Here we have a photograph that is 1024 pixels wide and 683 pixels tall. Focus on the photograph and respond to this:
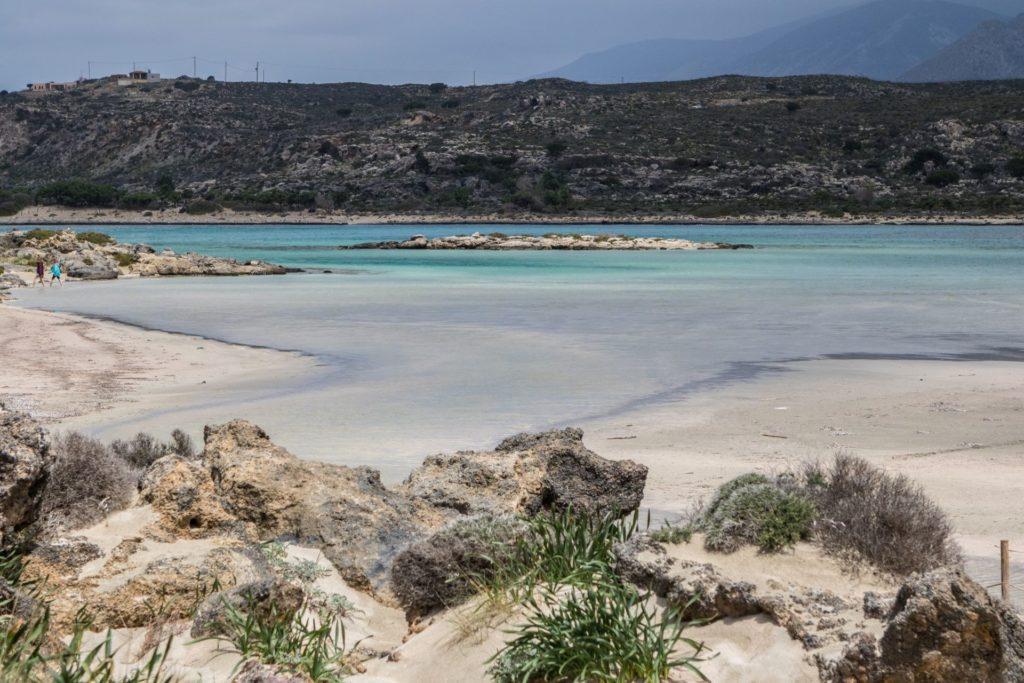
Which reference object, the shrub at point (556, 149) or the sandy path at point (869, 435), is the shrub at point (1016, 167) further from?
the sandy path at point (869, 435)

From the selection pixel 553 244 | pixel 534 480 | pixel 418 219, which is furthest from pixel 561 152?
pixel 534 480

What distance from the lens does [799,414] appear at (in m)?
11.2

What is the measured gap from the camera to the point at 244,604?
178 inches

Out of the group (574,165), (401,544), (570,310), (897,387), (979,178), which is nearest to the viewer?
(401,544)

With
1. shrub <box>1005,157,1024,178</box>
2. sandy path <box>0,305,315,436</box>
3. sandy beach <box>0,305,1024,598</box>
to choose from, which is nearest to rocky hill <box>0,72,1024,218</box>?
shrub <box>1005,157,1024,178</box>

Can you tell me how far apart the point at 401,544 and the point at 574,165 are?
99578mm

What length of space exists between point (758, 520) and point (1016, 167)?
96678 millimetres

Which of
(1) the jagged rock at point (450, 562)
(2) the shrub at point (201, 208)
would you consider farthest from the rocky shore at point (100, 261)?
(2) the shrub at point (201, 208)

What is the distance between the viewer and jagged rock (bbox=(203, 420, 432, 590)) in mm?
5742

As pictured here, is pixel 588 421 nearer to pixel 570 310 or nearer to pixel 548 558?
pixel 548 558

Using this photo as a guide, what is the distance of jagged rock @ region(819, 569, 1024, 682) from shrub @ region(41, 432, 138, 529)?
4117mm

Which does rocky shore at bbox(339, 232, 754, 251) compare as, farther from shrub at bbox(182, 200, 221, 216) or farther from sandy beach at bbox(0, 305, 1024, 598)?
shrub at bbox(182, 200, 221, 216)

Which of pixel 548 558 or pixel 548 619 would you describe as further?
pixel 548 558

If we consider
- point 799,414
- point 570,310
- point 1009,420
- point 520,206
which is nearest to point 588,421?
point 799,414
